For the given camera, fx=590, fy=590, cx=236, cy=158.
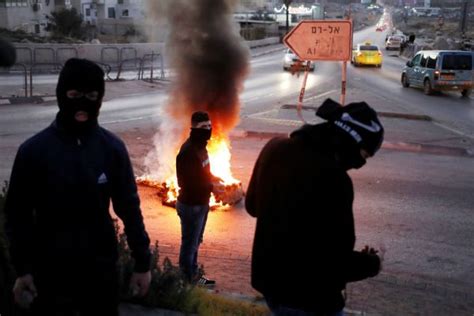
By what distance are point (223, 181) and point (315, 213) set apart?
550 cm

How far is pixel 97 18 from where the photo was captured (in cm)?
6028

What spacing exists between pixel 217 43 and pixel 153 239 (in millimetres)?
2875

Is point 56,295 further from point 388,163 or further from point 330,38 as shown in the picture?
point 330,38

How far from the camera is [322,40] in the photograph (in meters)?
11.9

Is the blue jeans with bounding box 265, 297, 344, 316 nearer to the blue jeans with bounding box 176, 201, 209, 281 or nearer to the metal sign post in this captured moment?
the blue jeans with bounding box 176, 201, 209, 281

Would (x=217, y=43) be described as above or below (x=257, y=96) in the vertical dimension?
above

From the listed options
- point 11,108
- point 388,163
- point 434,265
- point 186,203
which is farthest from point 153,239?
point 11,108

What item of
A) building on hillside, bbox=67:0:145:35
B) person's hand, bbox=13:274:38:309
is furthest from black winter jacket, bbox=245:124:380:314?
building on hillside, bbox=67:0:145:35

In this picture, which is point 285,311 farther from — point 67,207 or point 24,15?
point 24,15

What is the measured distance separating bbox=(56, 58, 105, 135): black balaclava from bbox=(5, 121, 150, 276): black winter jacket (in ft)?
0.14

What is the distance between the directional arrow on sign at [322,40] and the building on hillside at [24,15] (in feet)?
116

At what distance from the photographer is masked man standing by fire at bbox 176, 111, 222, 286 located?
4883 mm

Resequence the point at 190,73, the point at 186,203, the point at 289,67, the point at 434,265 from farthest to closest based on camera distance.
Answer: the point at 289,67
the point at 190,73
the point at 434,265
the point at 186,203

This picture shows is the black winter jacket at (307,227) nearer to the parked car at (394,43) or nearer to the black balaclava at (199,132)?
the black balaclava at (199,132)
